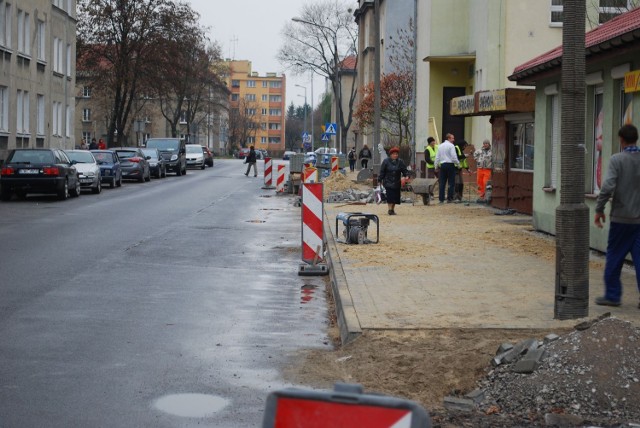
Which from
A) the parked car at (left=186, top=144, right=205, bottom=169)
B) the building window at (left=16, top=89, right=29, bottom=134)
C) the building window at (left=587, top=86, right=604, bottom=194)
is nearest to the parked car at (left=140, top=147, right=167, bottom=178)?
the building window at (left=16, top=89, right=29, bottom=134)

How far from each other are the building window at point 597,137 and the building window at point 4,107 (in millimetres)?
31463

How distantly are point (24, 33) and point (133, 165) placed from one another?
776 cm

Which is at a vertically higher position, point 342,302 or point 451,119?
point 451,119

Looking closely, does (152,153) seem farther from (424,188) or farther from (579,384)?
(579,384)

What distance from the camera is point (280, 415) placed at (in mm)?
3166

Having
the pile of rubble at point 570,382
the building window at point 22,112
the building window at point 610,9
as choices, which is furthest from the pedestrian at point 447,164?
the building window at point 22,112

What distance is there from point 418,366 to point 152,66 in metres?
56.6

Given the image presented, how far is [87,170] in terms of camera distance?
1405 inches

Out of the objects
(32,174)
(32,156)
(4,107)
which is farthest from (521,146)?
(4,107)

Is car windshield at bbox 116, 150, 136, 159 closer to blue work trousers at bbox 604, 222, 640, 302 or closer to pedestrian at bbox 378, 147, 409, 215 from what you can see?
pedestrian at bbox 378, 147, 409, 215

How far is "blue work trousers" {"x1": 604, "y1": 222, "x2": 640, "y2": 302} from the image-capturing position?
34.1ft

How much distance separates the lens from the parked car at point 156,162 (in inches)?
2060

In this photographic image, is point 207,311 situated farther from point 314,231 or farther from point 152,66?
point 152,66

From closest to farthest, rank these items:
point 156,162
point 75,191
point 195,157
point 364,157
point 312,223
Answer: point 312,223 < point 75,191 < point 156,162 < point 364,157 < point 195,157
